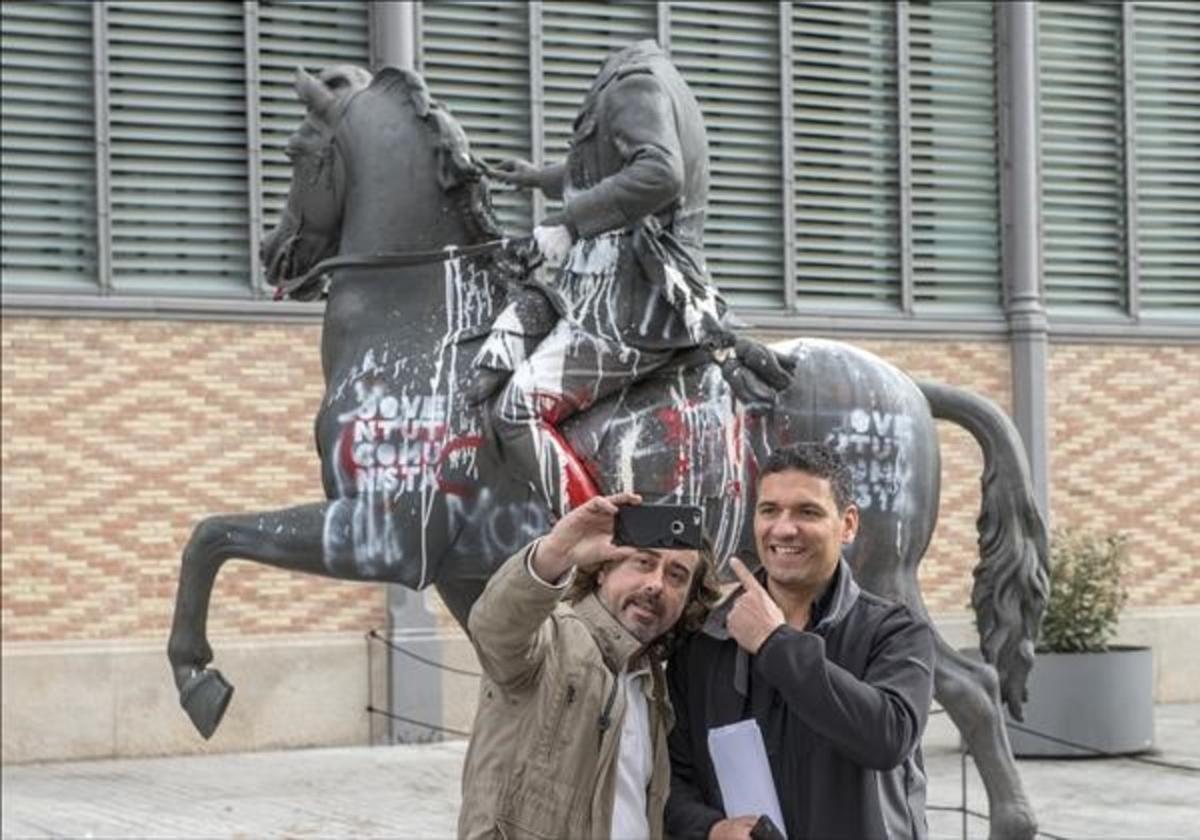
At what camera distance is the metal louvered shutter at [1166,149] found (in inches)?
725

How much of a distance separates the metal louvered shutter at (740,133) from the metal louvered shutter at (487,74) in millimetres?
1234

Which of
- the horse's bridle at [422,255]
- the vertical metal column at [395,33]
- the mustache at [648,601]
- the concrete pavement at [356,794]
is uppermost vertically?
the vertical metal column at [395,33]

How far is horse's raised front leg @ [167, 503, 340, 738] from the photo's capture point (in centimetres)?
890

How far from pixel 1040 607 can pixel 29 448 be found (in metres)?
7.61

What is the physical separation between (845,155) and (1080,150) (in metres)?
1.95

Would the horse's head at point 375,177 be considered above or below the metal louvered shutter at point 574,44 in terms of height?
below

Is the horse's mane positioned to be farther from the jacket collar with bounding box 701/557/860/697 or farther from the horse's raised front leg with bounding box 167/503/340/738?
the jacket collar with bounding box 701/557/860/697

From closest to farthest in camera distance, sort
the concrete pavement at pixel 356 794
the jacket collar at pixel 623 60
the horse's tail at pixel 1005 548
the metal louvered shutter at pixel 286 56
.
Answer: the jacket collar at pixel 623 60
the horse's tail at pixel 1005 548
the concrete pavement at pixel 356 794
the metal louvered shutter at pixel 286 56

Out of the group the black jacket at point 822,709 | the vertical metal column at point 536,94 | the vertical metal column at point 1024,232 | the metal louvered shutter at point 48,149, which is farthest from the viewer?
the vertical metal column at point 1024,232

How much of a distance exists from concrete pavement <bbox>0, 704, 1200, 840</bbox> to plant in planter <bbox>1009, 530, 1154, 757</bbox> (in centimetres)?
20

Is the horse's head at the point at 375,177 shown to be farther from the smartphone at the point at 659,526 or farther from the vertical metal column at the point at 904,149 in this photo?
the vertical metal column at the point at 904,149

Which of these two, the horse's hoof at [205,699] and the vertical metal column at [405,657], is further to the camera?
the vertical metal column at [405,657]

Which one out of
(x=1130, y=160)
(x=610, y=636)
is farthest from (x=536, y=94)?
(x=610, y=636)

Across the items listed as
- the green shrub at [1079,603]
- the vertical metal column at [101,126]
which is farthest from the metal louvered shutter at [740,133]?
the vertical metal column at [101,126]
